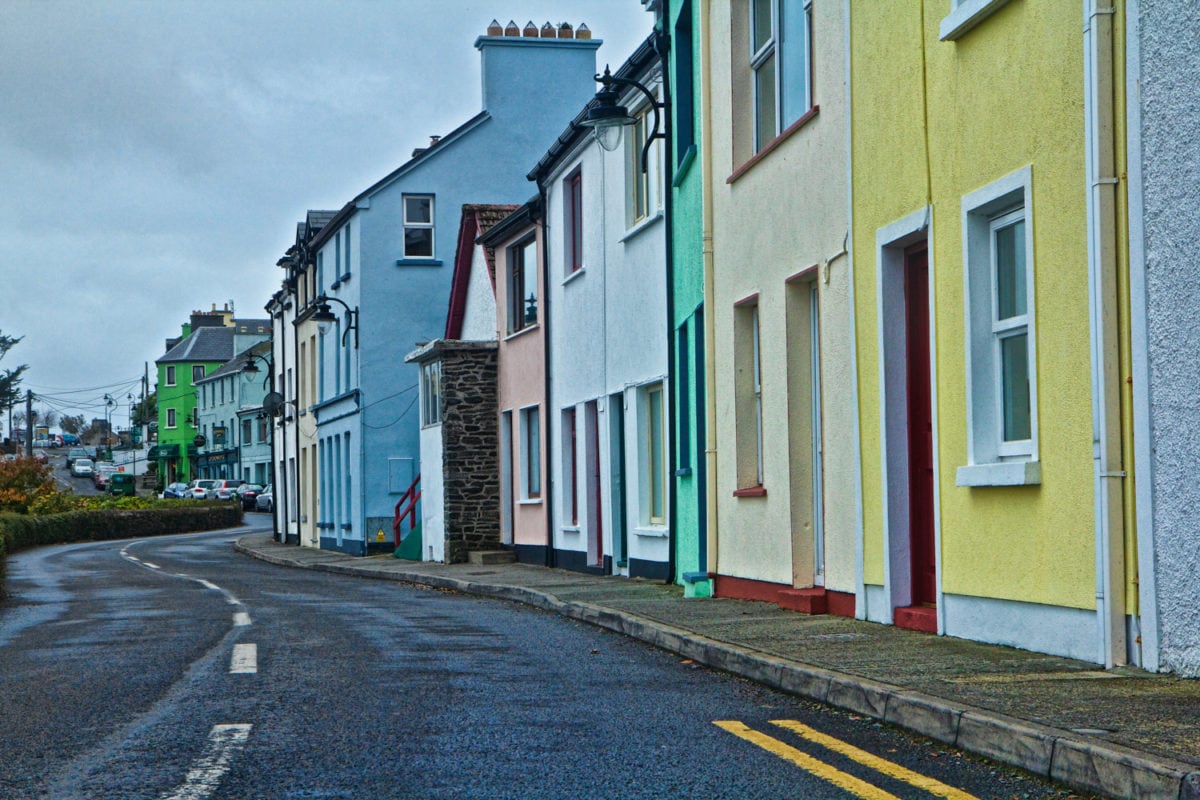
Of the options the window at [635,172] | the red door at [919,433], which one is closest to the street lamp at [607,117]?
the window at [635,172]

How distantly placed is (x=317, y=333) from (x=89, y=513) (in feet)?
44.1

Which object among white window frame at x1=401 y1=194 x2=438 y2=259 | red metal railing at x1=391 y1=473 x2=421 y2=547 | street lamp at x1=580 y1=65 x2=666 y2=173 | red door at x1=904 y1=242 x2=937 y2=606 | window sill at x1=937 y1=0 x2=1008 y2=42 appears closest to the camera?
window sill at x1=937 y1=0 x2=1008 y2=42

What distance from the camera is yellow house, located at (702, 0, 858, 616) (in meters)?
12.1

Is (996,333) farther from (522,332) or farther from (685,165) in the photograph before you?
(522,332)

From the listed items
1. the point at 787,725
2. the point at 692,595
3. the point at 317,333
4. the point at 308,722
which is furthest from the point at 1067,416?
the point at 317,333

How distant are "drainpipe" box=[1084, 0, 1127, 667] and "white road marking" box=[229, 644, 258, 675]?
524cm

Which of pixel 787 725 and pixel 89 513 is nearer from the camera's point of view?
pixel 787 725

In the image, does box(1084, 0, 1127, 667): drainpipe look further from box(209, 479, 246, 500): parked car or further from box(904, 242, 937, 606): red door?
box(209, 479, 246, 500): parked car

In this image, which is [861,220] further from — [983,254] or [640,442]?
[640,442]

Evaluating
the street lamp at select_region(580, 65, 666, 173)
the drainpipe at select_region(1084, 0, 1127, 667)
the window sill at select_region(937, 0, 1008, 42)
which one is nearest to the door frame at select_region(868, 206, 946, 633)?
the window sill at select_region(937, 0, 1008, 42)

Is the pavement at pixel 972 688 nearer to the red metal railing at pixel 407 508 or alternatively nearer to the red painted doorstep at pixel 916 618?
the red painted doorstep at pixel 916 618

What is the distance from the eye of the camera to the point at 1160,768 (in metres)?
5.13

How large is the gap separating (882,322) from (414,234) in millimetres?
26326

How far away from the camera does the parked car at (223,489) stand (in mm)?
83938
